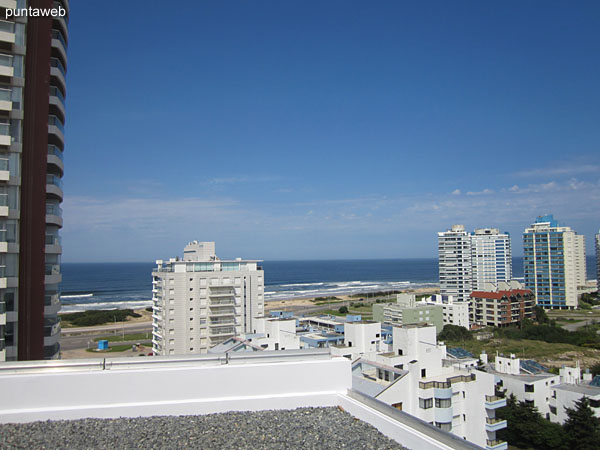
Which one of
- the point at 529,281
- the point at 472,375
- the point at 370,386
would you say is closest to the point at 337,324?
the point at 472,375

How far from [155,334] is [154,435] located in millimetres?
21713

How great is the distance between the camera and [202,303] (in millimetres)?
22328

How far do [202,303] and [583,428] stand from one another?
652 inches

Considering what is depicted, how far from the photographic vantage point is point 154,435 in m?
2.70

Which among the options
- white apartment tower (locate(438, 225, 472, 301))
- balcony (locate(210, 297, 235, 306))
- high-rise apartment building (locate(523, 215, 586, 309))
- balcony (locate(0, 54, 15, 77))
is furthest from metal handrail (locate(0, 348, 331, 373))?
high-rise apartment building (locate(523, 215, 586, 309))

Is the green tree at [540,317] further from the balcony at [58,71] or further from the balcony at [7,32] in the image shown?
the balcony at [7,32]

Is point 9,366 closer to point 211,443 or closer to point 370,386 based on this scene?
point 211,443

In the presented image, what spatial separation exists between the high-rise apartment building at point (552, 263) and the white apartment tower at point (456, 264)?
25.3ft

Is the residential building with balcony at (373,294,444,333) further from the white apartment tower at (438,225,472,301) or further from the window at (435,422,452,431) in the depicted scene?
the white apartment tower at (438,225,472,301)

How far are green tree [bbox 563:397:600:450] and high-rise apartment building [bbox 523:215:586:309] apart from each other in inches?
1848

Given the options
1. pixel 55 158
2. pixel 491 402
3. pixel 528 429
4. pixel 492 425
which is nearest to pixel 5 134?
pixel 55 158

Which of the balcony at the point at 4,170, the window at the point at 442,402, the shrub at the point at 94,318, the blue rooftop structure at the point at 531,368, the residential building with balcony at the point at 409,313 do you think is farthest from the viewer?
the shrub at the point at 94,318

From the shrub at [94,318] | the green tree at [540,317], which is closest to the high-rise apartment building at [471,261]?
the green tree at [540,317]

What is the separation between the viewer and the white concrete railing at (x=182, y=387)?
9.71 ft
